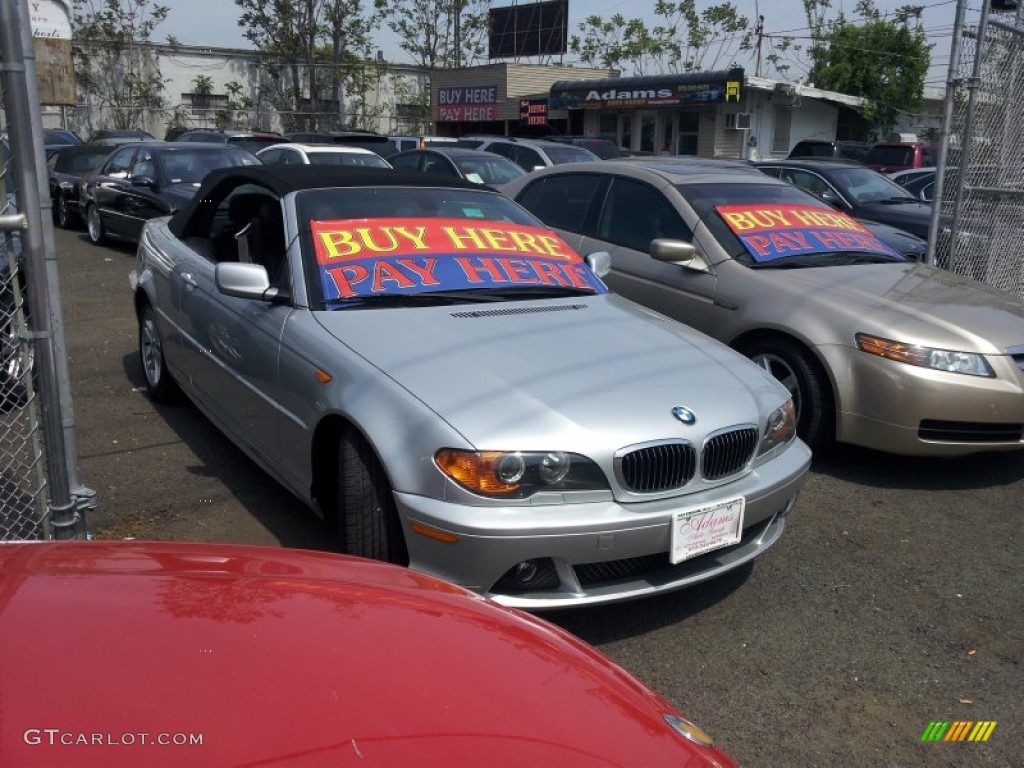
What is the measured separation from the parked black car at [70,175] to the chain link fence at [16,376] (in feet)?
41.1

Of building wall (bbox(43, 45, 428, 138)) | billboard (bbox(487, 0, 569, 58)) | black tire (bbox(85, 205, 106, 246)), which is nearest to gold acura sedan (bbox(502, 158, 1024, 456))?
black tire (bbox(85, 205, 106, 246))

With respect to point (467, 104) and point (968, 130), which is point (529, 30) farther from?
point (968, 130)

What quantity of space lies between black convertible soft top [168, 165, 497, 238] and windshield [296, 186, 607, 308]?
0.08 meters

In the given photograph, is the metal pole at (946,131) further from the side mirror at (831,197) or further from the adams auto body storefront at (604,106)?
the adams auto body storefront at (604,106)

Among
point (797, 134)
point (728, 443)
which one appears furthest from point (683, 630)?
point (797, 134)

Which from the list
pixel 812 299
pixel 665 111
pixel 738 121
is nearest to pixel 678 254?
pixel 812 299

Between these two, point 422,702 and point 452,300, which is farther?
point 452,300

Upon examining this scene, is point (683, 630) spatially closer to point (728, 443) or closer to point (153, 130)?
point (728, 443)

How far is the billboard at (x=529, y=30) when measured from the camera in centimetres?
4325

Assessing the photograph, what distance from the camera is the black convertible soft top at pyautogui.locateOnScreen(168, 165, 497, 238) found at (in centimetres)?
466

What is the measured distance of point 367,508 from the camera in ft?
10.9

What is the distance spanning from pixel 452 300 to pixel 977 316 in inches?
118

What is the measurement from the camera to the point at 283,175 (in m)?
4.78

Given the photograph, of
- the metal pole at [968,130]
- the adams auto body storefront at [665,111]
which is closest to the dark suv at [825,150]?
the adams auto body storefront at [665,111]
